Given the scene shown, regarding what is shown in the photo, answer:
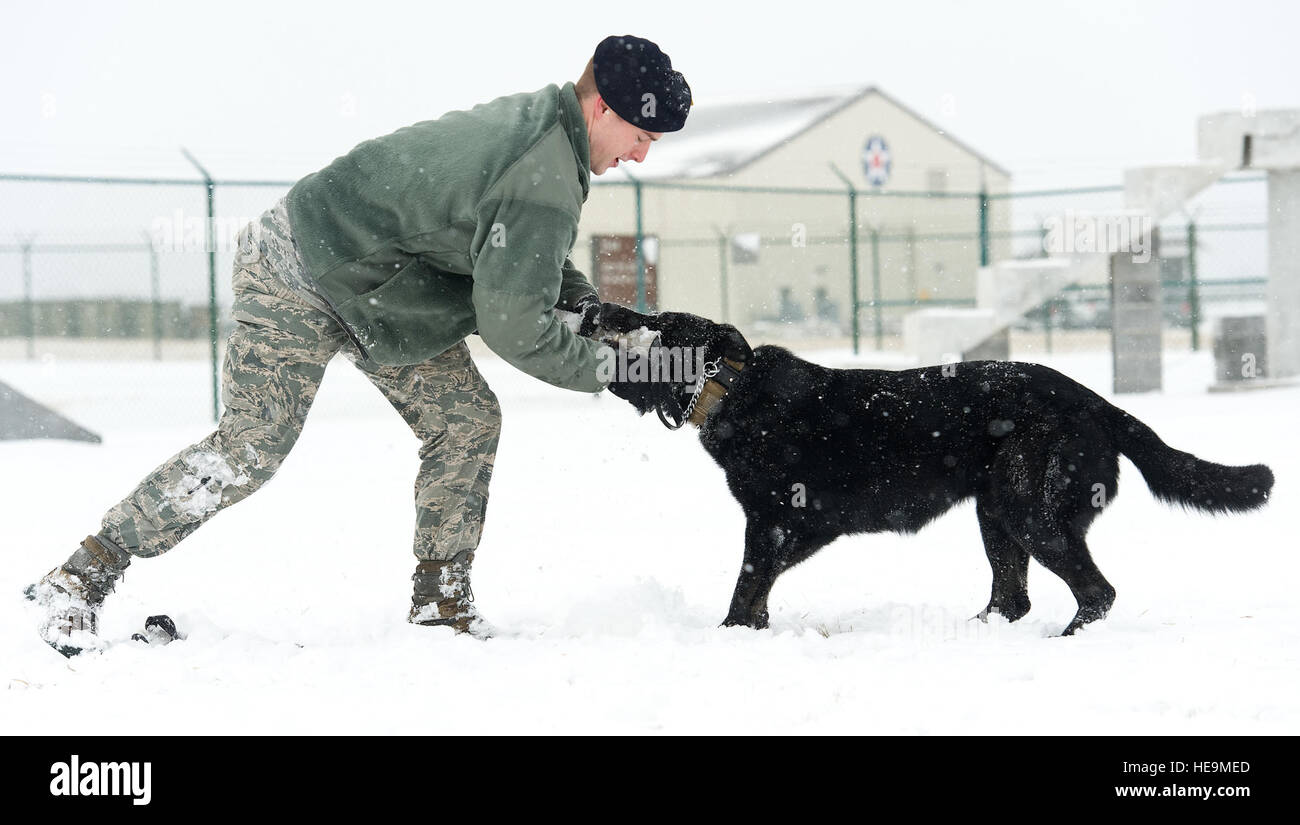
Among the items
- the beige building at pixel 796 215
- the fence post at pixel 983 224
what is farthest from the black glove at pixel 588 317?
the beige building at pixel 796 215

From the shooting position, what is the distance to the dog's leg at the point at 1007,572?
11.7 feet

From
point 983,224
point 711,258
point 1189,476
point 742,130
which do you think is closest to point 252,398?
point 1189,476

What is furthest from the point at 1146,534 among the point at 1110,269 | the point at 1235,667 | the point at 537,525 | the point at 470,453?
the point at 1110,269

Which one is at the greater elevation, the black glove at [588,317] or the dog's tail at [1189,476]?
the black glove at [588,317]

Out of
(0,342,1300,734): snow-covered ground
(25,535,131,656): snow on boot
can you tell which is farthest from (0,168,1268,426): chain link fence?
(25,535,131,656): snow on boot

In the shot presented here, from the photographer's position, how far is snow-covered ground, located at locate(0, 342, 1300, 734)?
245cm

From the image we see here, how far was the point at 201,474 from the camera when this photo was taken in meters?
2.94

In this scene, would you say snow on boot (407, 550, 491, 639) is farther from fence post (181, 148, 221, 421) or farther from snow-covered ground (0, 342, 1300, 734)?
fence post (181, 148, 221, 421)

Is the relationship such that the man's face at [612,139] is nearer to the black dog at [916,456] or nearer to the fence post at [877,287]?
the black dog at [916,456]

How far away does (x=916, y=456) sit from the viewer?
134 inches

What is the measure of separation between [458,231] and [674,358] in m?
0.91

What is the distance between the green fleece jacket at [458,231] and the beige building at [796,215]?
17479 mm

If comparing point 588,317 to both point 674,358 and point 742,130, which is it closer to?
point 674,358

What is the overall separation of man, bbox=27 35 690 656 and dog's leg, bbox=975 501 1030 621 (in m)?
1.45
